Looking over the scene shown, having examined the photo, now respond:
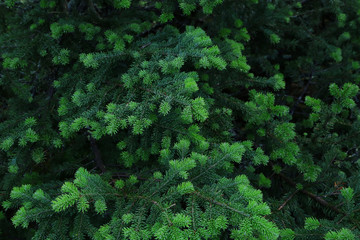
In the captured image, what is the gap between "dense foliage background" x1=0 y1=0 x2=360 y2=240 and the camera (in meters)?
1.83

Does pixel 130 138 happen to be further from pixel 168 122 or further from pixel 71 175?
pixel 71 175

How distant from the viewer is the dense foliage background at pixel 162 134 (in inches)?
72.1

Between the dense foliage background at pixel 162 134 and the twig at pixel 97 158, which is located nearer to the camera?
the dense foliage background at pixel 162 134

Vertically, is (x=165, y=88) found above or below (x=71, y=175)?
above

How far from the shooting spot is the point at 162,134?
2590 millimetres

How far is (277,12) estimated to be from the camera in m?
3.45

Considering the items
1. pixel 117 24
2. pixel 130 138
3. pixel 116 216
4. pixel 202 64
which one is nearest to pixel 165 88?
pixel 202 64

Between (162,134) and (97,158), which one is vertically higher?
(162,134)

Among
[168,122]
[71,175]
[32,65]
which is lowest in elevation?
[71,175]

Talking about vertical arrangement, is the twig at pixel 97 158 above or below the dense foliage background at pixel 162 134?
below

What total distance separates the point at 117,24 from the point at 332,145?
268 centimetres

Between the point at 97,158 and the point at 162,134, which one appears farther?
the point at 97,158

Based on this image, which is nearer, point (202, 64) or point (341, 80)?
point (202, 64)

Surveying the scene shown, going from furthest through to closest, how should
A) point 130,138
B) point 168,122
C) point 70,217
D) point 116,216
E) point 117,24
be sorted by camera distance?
point 117,24
point 130,138
point 168,122
point 70,217
point 116,216
